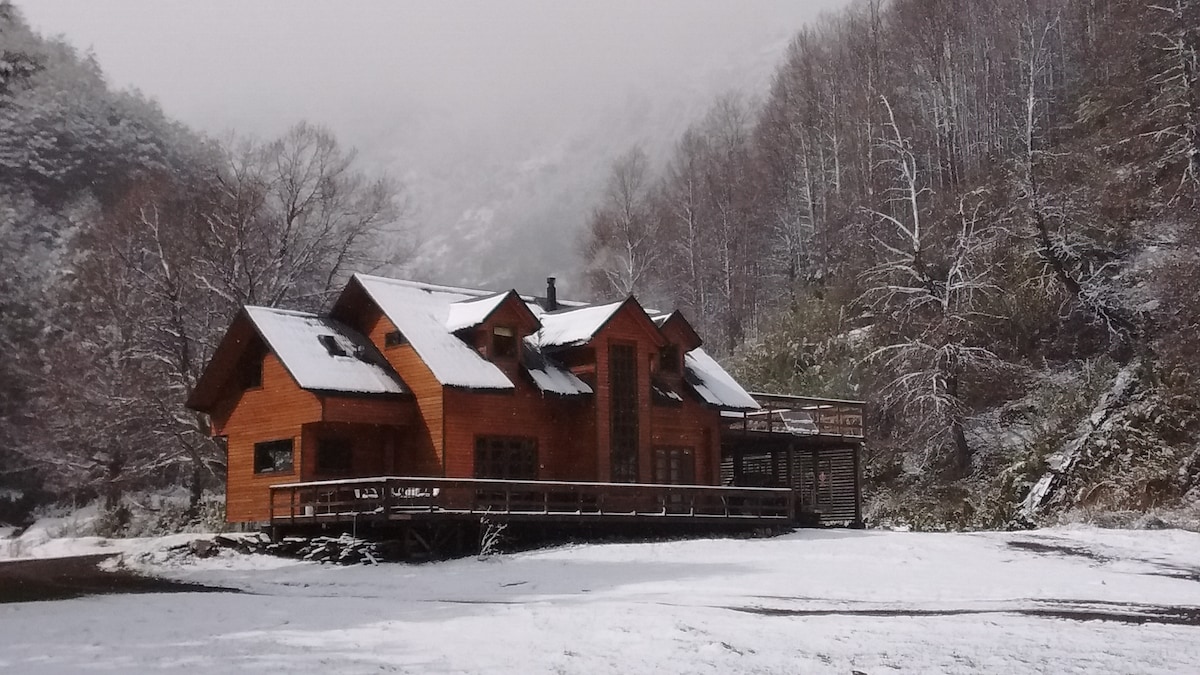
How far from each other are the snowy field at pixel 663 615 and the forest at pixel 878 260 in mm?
11583

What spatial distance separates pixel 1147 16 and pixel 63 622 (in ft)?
126

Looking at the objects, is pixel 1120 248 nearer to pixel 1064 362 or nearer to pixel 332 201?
pixel 1064 362

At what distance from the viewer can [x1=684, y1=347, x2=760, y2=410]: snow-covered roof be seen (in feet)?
118

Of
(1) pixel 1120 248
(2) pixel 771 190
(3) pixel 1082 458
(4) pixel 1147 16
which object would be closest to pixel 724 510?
(3) pixel 1082 458

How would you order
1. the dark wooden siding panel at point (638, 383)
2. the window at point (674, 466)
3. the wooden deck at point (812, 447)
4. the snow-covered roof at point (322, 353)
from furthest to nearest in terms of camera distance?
the wooden deck at point (812, 447) < the window at point (674, 466) < the dark wooden siding panel at point (638, 383) < the snow-covered roof at point (322, 353)

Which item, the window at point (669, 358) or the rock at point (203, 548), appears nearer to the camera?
the rock at point (203, 548)

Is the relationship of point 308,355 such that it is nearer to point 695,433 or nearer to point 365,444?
point 365,444

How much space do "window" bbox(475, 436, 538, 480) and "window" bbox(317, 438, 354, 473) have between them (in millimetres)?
3823

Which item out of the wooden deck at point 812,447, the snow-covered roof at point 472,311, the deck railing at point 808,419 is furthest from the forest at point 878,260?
the snow-covered roof at point 472,311

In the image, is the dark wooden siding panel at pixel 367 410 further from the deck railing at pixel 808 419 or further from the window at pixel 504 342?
the deck railing at pixel 808 419

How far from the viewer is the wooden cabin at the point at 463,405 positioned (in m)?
30.3

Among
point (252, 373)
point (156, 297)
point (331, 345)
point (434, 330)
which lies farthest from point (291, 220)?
point (434, 330)

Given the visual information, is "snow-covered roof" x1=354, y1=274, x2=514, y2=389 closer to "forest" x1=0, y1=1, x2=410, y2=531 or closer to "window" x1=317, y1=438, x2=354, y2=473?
"window" x1=317, y1=438, x2=354, y2=473

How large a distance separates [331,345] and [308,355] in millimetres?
1622
